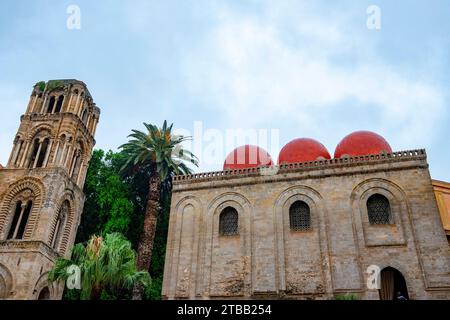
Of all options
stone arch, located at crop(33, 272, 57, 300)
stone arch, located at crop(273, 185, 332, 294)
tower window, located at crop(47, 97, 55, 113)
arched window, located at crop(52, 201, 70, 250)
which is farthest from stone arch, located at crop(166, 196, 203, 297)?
tower window, located at crop(47, 97, 55, 113)

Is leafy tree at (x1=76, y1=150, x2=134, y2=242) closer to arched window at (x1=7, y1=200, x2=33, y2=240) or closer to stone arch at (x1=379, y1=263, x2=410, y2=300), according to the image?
arched window at (x1=7, y1=200, x2=33, y2=240)

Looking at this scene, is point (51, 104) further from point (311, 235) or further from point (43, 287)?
point (311, 235)

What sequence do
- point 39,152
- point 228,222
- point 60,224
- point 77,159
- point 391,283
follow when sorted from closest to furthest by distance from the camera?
point 391,283 < point 228,222 < point 60,224 < point 39,152 < point 77,159

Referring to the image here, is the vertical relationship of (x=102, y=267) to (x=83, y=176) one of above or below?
below

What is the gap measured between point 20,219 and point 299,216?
1679 centimetres

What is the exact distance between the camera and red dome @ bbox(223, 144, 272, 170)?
21.7 meters

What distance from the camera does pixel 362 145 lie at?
64.4 ft

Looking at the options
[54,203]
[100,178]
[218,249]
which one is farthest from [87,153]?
[218,249]

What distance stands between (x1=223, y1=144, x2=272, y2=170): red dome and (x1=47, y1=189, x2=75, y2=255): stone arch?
10.9 m

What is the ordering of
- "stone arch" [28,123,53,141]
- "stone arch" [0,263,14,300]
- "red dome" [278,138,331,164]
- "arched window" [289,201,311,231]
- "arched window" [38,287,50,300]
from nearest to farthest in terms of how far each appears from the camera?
"arched window" [289,201,311,231] → "red dome" [278,138,331,164] → "stone arch" [0,263,14,300] → "arched window" [38,287,50,300] → "stone arch" [28,123,53,141]

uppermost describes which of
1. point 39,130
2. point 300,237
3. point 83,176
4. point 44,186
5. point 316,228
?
point 39,130

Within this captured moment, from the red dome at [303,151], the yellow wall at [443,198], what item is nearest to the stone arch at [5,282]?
the red dome at [303,151]

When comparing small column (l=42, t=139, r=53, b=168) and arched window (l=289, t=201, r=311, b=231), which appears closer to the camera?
arched window (l=289, t=201, r=311, b=231)

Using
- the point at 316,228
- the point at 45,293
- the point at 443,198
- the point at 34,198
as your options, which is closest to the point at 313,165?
the point at 316,228
